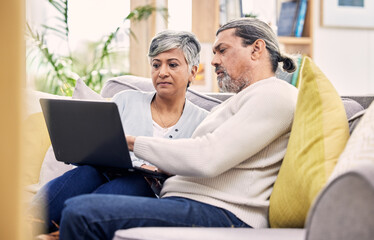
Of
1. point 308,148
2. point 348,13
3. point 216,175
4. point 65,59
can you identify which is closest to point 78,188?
point 216,175

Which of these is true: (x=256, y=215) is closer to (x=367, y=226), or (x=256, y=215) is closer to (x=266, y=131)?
(x=266, y=131)

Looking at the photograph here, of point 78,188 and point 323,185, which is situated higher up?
point 323,185

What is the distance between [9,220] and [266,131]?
1012mm

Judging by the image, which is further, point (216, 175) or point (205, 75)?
point (205, 75)

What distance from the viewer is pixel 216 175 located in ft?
4.21

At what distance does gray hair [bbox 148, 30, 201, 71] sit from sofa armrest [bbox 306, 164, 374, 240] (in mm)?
1171

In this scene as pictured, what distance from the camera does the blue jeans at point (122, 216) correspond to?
114 cm

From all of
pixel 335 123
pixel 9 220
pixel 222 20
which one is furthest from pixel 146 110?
pixel 222 20

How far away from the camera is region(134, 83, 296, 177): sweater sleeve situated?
1.26 metres

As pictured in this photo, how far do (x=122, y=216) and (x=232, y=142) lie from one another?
35 cm

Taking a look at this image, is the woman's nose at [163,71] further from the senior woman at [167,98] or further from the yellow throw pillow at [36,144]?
the yellow throw pillow at [36,144]

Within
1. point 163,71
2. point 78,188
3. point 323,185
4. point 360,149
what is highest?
point 163,71

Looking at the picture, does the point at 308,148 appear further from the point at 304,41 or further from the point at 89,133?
the point at 304,41

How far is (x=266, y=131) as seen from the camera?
1.28 meters
